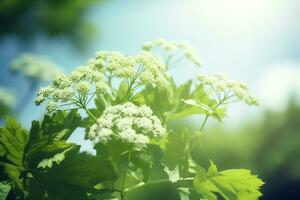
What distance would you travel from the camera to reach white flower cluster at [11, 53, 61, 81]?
6.48 m

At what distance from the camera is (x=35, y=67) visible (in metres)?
6.65

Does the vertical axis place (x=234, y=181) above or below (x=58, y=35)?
below

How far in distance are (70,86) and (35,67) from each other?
16.0 ft

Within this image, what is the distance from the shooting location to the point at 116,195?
1.83m

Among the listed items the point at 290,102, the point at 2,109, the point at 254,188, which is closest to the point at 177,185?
the point at 254,188

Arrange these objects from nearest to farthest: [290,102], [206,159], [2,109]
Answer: [2,109], [206,159], [290,102]

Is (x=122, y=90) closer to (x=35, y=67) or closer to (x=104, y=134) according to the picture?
(x=104, y=134)

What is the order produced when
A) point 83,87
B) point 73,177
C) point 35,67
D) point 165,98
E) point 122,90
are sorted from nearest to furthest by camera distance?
point 73,177, point 83,87, point 122,90, point 165,98, point 35,67

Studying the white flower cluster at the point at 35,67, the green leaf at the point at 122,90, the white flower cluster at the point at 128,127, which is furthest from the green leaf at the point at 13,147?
the white flower cluster at the point at 35,67

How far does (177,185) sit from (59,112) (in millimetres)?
586

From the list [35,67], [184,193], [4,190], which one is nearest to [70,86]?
[4,190]

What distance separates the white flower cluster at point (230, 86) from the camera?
7.16 ft

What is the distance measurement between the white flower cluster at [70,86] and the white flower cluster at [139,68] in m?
0.08

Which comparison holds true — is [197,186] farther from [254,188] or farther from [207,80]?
[207,80]
